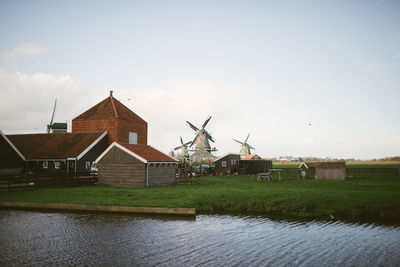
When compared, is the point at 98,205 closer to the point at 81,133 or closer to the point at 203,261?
the point at 203,261

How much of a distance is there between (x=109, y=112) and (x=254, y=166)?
27.1 m

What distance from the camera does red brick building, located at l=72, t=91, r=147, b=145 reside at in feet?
133

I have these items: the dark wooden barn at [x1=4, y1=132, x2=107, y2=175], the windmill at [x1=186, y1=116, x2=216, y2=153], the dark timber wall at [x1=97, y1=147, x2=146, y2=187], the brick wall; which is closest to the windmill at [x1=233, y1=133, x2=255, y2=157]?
the windmill at [x1=186, y1=116, x2=216, y2=153]

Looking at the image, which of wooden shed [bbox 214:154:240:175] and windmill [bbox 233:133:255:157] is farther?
windmill [bbox 233:133:255:157]

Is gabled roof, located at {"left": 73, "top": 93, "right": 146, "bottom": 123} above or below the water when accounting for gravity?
above

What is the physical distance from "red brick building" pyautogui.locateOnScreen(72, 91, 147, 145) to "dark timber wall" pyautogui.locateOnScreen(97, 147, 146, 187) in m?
10.4

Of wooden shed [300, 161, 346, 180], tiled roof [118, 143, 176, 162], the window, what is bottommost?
wooden shed [300, 161, 346, 180]

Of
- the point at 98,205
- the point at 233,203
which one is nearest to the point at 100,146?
the point at 98,205

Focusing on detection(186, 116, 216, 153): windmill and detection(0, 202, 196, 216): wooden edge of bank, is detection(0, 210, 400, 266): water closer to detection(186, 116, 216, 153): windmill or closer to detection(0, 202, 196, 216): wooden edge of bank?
detection(0, 202, 196, 216): wooden edge of bank

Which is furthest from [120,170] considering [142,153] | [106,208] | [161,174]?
[106,208]

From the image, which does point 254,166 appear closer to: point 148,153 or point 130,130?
point 130,130

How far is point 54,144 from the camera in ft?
129

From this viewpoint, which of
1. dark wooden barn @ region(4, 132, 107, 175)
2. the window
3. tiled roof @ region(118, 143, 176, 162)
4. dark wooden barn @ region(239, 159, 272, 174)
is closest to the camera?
tiled roof @ region(118, 143, 176, 162)

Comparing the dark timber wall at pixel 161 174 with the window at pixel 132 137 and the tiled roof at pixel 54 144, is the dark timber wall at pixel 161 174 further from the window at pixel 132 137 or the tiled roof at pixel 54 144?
the window at pixel 132 137
